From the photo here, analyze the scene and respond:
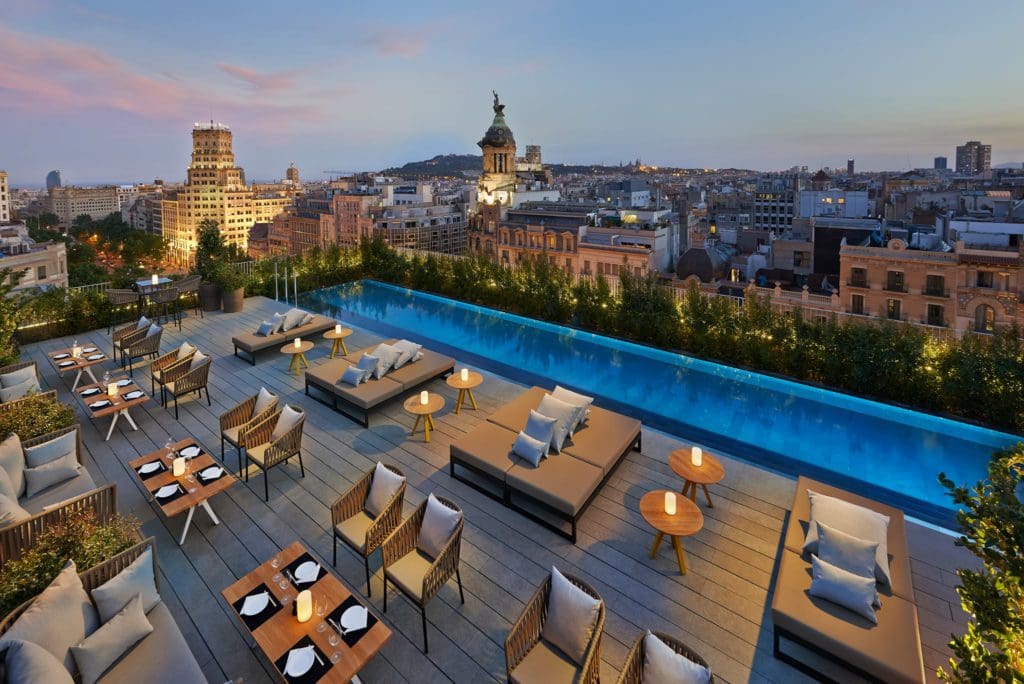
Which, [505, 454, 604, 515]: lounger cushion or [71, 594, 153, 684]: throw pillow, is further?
[505, 454, 604, 515]: lounger cushion

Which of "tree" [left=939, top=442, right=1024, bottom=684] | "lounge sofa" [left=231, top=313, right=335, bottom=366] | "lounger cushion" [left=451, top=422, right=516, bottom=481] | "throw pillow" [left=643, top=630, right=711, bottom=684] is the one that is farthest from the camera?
"lounge sofa" [left=231, top=313, right=335, bottom=366]

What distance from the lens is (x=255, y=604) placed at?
3898 millimetres

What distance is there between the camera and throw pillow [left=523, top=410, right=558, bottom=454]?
6.44 m

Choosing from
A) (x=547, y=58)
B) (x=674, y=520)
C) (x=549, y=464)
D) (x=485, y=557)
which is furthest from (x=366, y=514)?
(x=547, y=58)

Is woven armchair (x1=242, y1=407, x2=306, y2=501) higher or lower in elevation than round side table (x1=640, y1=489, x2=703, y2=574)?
higher

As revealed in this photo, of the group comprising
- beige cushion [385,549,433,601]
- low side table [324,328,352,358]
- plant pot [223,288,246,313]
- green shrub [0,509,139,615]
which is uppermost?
plant pot [223,288,246,313]

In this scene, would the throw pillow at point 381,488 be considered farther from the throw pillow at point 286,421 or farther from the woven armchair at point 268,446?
the throw pillow at point 286,421

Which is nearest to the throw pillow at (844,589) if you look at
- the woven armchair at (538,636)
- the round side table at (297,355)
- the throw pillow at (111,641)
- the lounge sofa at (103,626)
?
the woven armchair at (538,636)

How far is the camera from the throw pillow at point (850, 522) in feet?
15.4

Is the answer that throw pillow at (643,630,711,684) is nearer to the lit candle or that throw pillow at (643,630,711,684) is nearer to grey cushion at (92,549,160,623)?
the lit candle

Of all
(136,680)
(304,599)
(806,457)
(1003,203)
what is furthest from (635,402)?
(1003,203)

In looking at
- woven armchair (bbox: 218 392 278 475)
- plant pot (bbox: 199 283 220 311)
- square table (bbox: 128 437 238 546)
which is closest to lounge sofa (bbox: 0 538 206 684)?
square table (bbox: 128 437 238 546)

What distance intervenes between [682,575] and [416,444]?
4287mm

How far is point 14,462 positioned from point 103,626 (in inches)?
128
